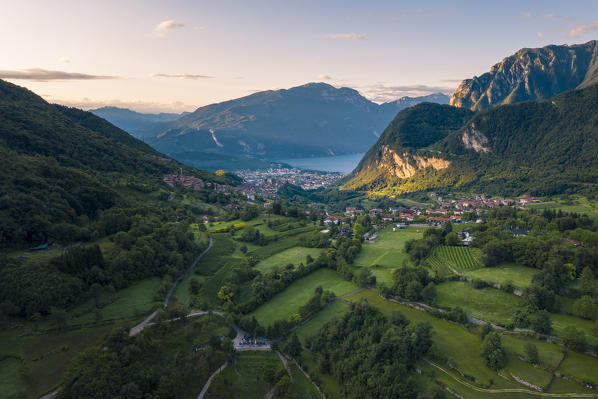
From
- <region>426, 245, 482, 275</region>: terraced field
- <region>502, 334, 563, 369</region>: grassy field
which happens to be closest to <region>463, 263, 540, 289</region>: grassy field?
<region>426, 245, 482, 275</region>: terraced field

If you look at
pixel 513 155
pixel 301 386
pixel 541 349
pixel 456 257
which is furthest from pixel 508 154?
pixel 301 386

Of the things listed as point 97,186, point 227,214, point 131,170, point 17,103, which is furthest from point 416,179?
point 17,103

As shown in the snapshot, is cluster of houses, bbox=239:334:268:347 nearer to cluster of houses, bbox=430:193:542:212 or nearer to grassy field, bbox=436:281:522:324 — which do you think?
grassy field, bbox=436:281:522:324

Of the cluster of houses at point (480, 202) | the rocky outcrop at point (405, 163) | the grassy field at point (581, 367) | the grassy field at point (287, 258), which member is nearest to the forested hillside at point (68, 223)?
the grassy field at point (287, 258)

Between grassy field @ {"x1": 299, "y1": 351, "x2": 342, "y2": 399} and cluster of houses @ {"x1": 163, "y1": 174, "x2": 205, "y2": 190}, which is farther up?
cluster of houses @ {"x1": 163, "y1": 174, "x2": 205, "y2": 190}

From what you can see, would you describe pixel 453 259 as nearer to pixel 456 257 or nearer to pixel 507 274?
pixel 456 257

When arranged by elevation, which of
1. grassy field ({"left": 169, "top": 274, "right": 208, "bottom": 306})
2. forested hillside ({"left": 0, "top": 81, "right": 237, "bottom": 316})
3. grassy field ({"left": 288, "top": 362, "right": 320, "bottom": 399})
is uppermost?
forested hillside ({"left": 0, "top": 81, "right": 237, "bottom": 316})

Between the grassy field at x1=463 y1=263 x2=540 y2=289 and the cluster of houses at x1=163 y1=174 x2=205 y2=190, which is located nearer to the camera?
the grassy field at x1=463 y1=263 x2=540 y2=289
